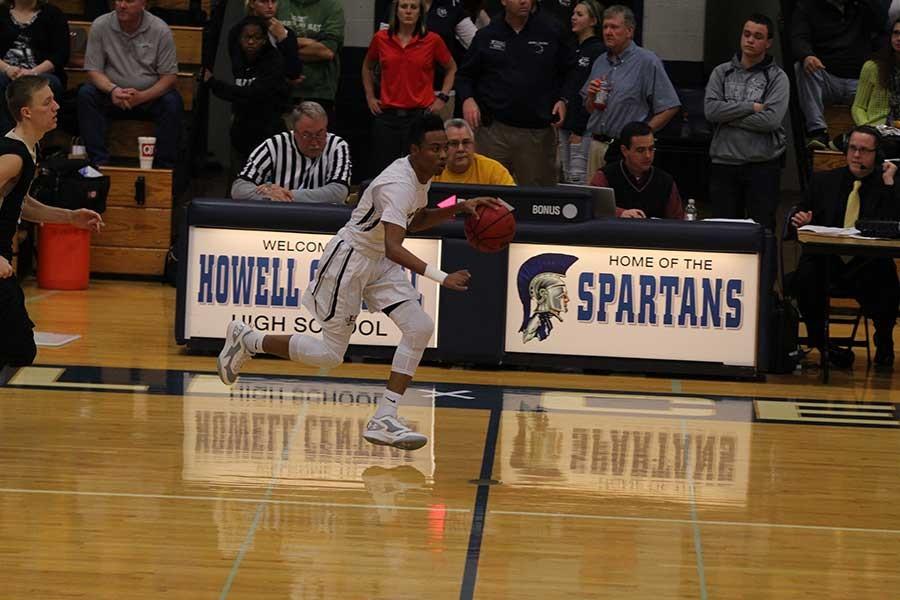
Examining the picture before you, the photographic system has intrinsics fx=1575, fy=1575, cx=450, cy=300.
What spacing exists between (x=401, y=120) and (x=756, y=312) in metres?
4.18

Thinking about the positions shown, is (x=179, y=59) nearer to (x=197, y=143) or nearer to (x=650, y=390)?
(x=197, y=143)

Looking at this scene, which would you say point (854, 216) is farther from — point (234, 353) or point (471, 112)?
point (234, 353)

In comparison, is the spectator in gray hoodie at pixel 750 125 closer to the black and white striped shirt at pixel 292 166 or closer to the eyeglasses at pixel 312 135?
the black and white striped shirt at pixel 292 166

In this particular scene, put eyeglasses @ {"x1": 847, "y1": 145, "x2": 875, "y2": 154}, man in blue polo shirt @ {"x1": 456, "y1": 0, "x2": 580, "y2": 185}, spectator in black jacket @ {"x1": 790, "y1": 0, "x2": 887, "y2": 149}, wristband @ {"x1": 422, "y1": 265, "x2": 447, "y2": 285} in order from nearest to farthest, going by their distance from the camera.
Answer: wristband @ {"x1": 422, "y1": 265, "x2": 447, "y2": 285}
eyeglasses @ {"x1": 847, "y1": 145, "x2": 875, "y2": 154}
man in blue polo shirt @ {"x1": 456, "y1": 0, "x2": 580, "y2": 185}
spectator in black jacket @ {"x1": 790, "y1": 0, "x2": 887, "y2": 149}

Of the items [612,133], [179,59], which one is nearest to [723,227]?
[612,133]

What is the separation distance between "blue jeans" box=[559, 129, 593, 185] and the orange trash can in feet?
13.2

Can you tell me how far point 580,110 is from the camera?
13023 millimetres

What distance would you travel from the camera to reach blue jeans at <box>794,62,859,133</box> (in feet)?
45.2

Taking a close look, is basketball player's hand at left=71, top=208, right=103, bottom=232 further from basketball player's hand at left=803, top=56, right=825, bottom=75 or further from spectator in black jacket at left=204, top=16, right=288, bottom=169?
basketball player's hand at left=803, top=56, right=825, bottom=75

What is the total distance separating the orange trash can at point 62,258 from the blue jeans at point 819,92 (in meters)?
6.31

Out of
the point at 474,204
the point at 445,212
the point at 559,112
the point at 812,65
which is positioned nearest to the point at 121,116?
the point at 559,112

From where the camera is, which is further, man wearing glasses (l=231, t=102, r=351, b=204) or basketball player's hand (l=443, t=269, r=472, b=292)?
man wearing glasses (l=231, t=102, r=351, b=204)

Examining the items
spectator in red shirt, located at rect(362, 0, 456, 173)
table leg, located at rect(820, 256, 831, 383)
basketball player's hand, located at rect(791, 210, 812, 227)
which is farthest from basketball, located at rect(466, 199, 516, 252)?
spectator in red shirt, located at rect(362, 0, 456, 173)

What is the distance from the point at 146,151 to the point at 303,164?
3057 millimetres
